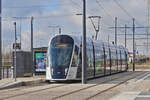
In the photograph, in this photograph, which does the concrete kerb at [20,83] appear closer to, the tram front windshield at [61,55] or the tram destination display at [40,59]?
the tram front windshield at [61,55]

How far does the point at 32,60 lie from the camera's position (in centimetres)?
3397

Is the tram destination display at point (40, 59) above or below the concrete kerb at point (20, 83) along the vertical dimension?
above

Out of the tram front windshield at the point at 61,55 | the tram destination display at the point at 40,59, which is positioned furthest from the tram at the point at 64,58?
the tram destination display at the point at 40,59

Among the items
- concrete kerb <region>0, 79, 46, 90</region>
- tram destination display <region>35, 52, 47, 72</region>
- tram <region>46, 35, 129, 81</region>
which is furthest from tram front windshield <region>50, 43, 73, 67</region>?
tram destination display <region>35, 52, 47, 72</region>

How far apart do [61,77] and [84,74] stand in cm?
161

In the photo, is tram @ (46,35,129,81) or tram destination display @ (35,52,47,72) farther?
tram destination display @ (35,52,47,72)

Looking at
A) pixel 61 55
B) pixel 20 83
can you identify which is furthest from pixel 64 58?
pixel 20 83

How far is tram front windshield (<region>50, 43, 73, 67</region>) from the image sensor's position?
25.7 metres

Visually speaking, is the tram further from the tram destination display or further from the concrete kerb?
the tram destination display

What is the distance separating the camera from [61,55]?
25.9m

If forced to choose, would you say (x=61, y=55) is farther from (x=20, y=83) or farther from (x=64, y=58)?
(x=20, y=83)

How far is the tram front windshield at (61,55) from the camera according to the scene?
25703 mm

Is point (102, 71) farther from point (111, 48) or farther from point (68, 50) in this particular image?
point (68, 50)

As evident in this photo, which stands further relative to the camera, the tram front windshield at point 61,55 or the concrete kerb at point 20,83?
the tram front windshield at point 61,55
